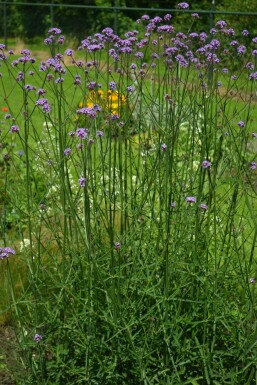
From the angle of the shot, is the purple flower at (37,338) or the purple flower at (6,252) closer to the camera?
the purple flower at (6,252)

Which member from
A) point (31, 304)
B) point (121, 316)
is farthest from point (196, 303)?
point (31, 304)

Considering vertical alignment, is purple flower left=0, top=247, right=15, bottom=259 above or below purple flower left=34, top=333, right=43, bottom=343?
above

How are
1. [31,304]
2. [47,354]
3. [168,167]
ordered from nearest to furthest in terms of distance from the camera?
1. [168,167]
2. [31,304]
3. [47,354]

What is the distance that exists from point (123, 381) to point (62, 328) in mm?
359

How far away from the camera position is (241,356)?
3348mm

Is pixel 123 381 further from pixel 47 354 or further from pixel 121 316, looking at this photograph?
pixel 47 354

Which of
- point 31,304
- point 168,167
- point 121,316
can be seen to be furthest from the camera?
point 31,304

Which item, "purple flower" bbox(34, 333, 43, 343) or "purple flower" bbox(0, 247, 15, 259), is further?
"purple flower" bbox(34, 333, 43, 343)

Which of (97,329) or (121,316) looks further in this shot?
(97,329)

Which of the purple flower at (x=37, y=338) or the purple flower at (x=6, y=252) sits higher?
the purple flower at (x=6, y=252)

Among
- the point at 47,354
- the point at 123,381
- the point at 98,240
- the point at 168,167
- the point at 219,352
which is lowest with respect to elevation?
the point at 47,354

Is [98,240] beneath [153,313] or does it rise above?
above

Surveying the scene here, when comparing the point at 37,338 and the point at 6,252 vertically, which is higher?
the point at 6,252

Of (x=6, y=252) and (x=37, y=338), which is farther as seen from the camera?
(x=37, y=338)
